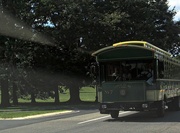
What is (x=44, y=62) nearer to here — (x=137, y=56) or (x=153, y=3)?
(x=153, y=3)

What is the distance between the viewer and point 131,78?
51.5 ft

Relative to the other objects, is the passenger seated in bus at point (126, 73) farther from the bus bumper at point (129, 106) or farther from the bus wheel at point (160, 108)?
the bus wheel at point (160, 108)

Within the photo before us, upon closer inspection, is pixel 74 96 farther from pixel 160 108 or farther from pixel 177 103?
pixel 160 108

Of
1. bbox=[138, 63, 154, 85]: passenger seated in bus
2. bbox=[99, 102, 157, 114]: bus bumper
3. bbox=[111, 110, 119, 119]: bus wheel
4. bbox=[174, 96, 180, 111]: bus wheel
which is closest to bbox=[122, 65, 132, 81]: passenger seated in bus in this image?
bbox=[138, 63, 154, 85]: passenger seated in bus

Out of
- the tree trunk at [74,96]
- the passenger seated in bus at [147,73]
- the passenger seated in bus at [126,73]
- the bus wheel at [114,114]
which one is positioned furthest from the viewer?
the tree trunk at [74,96]

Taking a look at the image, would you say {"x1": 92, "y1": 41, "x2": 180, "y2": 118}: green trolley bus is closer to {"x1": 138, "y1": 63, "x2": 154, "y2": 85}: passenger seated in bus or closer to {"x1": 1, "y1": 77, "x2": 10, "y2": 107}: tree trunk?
{"x1": 138, "y1": 63, "x2": 154, "y2": 85}: passenger seated in bus

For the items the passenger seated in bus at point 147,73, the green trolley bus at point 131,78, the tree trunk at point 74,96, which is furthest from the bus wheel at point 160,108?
the tree trunk at point 74,96

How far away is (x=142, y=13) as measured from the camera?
33125 mm

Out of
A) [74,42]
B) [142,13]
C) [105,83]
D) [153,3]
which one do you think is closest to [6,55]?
[74,42]

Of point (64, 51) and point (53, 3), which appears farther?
point (64, 51)

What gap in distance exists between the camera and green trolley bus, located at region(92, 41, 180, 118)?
15.0m

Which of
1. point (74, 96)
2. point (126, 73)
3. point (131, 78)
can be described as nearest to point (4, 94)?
point (74, 96)

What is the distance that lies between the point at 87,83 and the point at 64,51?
3.92 meters

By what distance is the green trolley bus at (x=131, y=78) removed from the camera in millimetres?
15016
